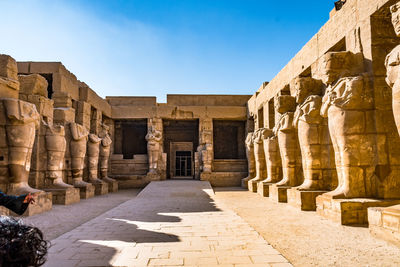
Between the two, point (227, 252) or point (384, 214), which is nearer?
point (227, 252)

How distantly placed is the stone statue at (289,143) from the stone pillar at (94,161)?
6681 mm

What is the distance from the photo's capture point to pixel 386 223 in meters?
3.55

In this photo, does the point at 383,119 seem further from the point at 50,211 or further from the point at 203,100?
the point at 203,100

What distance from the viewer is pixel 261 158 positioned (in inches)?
414

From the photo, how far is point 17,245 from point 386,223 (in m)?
3.91

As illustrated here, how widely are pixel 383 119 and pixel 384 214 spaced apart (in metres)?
1.85

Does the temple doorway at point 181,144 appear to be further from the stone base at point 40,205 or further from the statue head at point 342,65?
the statue head at point 342,65

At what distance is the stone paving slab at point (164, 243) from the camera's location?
2.89 metres

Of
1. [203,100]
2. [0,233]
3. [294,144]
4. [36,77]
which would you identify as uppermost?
[203,100]

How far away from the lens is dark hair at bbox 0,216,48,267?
1561mm

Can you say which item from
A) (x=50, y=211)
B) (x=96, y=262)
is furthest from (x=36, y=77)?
(x=96, y=262)

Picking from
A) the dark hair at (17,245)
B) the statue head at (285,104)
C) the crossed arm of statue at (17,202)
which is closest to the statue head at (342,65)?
the statue head at (285,104)

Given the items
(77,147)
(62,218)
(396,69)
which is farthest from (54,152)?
(396,69)

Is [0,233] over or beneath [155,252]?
over
